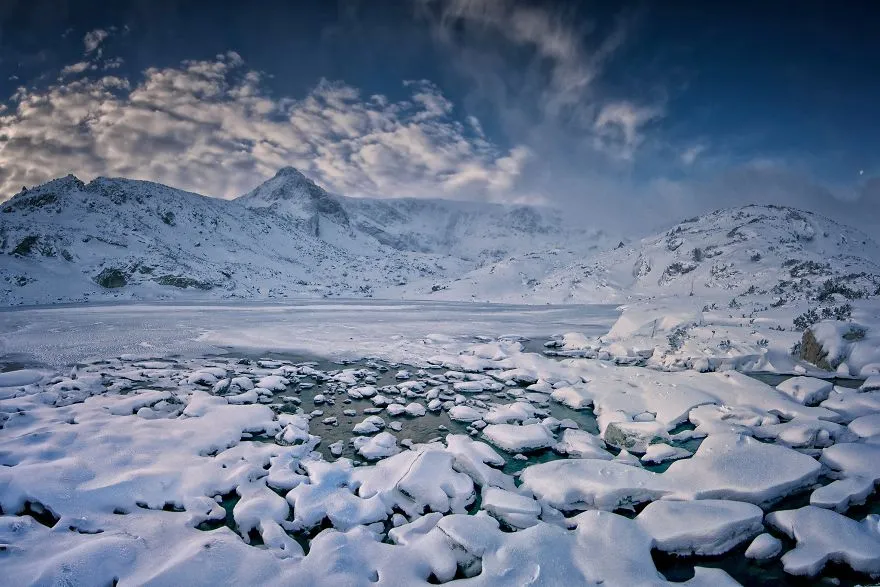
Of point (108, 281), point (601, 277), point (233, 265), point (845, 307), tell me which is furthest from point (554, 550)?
point (233, 265)

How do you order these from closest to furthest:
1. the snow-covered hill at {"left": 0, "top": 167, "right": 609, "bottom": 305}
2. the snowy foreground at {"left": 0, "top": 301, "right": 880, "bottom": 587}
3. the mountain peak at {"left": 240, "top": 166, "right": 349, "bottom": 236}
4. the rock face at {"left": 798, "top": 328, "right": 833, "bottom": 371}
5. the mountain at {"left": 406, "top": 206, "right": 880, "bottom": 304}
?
the snowy foreground at {"left": 0, "top": 301, "right": 880, "bottom": 587} < the rock face at {"left": 798, "top": 328, "right": 833, "bottom": 371} < the mountain at {"left": 406, "top": 206, "right": 880, "bottom": 304} < the snow-covered hill at {"left": 0, "top": 167, "right": 609, "bottom": 305} < the mountain peak at {"left": 240, "top": 166, "right": 349, "bottom": 236}

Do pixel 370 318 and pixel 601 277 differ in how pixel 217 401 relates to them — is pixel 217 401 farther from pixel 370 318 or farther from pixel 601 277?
pixel 601 277

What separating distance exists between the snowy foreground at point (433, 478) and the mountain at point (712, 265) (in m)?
24.9

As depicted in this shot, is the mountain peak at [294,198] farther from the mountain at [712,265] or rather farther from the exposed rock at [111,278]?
the mountain at [712,265]

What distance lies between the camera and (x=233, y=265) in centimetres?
5950

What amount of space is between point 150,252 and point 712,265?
69.5 meters

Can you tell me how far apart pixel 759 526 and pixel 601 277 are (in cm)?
4636

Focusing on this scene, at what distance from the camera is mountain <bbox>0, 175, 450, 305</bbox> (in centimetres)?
4084

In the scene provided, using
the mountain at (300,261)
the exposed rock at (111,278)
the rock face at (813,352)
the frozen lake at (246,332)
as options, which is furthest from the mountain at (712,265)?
the exposed rock at (111,278)

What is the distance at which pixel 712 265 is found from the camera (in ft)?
132

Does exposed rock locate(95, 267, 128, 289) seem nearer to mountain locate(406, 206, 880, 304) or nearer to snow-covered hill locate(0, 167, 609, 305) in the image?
snow-covered hill locate(0, 167, 609, 305)

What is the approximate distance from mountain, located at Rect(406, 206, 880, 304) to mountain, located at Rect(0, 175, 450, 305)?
72.6ft

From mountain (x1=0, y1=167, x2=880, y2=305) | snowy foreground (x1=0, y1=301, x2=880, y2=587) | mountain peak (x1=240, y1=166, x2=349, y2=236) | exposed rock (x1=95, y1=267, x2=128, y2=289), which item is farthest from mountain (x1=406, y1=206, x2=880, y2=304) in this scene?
mountain peak (x1=240, y1=166, x2=349, y2=236)

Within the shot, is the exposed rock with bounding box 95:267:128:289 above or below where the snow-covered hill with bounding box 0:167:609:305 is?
below
